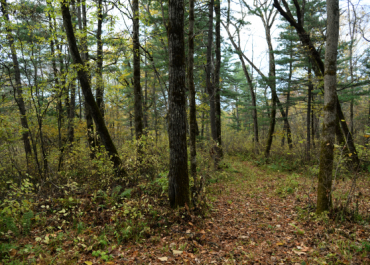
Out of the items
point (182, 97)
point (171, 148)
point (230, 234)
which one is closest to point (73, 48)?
point (182, 97)

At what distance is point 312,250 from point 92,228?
4.50m

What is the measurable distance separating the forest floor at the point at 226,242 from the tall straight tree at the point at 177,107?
2.20 ft

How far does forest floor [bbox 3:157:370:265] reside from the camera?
3.43m

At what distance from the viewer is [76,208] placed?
496cm

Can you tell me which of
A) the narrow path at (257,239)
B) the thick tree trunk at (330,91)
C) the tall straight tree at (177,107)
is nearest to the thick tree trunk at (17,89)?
the tall straight tree at (177,107)

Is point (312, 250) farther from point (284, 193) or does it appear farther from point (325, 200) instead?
point (284, 193)

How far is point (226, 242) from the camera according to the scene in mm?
4215

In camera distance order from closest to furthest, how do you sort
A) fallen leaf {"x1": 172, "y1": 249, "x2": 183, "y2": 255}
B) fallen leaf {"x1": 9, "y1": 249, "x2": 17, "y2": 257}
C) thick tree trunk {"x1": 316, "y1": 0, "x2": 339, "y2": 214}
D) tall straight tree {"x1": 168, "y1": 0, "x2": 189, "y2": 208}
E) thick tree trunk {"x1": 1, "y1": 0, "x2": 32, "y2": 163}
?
1. fallen leaf {"x1": 9, "y1": 249, "x2": 17, "y2": 257}
2. fallen leaf {"x1": 172, "y1": 249, "x2": 183, "y2": 255}
3. thick tree trunk {"x1": 316, "y1": 0, "x2": 339, "y2": 214}
4. tall straight tree {"x1": 168, "y1": 0, "x2": 189, "y2": 208}
5. thick tree trunk {"x1": 1, "y1": 0, "x2": 32, "y2": 163}

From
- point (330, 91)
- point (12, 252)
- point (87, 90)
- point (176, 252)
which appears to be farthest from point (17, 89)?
point (330, 91)

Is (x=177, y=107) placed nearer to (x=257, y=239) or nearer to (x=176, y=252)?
(x=176, y=252)

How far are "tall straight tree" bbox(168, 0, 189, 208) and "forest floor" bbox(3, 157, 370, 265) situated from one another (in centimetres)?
67

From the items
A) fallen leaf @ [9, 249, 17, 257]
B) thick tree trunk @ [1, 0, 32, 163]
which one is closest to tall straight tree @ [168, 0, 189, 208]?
fallen leaf @ [9, 249, 17, 257]

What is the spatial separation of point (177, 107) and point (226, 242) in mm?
3196

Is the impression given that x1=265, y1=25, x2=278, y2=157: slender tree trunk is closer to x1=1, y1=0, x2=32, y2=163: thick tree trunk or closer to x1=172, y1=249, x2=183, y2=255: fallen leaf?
x1=172, y1=249, x2=183, y2=255: fallen leaf
